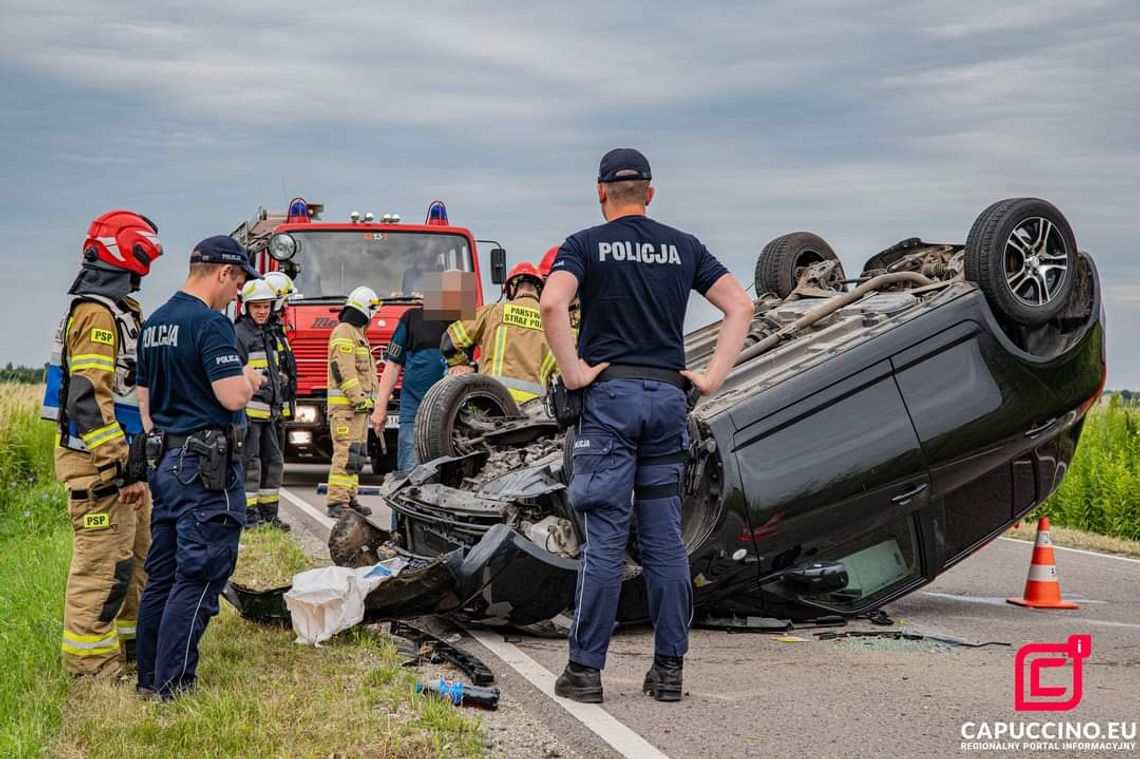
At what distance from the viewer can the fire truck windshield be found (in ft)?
45.5

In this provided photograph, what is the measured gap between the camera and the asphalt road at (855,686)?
14.5 feet

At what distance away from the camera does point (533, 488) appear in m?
6.39

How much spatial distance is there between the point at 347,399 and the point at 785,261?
4382mm

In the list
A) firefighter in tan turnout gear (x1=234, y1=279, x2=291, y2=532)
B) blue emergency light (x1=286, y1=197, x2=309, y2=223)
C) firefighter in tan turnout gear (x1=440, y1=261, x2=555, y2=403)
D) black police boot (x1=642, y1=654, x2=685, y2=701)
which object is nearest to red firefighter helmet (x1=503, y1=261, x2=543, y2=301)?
firefighter in tan turnout gear (x1=440, y1=261, x2=555, y2=403)

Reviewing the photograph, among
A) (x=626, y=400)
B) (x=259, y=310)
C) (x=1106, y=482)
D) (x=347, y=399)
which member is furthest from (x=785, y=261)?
(x=1106, y=482)

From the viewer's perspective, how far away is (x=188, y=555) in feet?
15.9

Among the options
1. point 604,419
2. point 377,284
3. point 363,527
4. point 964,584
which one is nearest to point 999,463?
point 964,584

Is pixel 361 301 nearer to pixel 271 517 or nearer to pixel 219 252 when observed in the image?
pixel 271 517

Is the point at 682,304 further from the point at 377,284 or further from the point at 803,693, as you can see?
the point at 377,284

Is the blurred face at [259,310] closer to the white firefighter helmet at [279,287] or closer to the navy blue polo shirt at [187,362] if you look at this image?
the white firefighter helmet at [279,287]

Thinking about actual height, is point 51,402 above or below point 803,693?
above

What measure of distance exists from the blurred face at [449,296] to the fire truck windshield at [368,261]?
12.2ft

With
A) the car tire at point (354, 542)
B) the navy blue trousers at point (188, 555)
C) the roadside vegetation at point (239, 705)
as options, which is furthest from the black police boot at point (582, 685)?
the car tire at point (354, 542)

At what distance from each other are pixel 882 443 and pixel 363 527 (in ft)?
9.59
